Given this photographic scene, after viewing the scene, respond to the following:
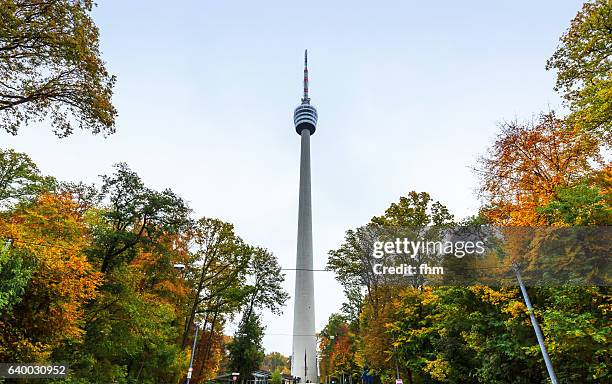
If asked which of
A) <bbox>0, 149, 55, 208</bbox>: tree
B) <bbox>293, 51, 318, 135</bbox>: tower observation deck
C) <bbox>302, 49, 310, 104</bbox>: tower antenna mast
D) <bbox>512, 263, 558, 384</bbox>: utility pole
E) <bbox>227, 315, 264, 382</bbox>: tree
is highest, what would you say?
<bbox>302, 49, 310, 104</bbox>: tower antenna mast

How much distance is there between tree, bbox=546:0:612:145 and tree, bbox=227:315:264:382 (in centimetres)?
3608

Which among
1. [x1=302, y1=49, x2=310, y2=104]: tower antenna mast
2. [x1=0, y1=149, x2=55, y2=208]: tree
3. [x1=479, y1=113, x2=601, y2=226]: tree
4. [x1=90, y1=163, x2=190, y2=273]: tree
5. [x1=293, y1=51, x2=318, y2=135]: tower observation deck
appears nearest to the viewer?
[x1=479, y1=113, x2=601, y2=226]: tree

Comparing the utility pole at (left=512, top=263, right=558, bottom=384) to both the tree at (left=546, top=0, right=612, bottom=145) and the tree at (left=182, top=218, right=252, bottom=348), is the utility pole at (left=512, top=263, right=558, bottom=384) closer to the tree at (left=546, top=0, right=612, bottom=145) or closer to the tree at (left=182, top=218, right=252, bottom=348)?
the tree at (left=546, top=0, right=612, bottom=145)

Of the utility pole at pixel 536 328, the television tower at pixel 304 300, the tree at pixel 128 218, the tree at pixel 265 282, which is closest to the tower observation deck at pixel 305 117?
the television tower at pixel 304 300

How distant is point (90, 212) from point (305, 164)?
54.0 metres

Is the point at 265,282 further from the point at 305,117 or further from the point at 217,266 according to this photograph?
the point at 305,117

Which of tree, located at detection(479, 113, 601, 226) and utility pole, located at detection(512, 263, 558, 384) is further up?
tree, located at detection(479, 113, 601, 226)

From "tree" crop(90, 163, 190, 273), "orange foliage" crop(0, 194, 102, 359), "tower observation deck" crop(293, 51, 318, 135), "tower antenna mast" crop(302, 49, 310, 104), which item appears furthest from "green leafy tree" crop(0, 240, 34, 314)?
"tower antenna mast" crop(302, 49, 310, 104)

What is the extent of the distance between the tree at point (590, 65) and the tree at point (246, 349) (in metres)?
36.1

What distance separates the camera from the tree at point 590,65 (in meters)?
11.8

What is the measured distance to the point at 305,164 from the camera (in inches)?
2997

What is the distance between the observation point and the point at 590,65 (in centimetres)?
1265

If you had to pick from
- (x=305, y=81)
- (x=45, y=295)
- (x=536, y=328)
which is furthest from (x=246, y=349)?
(x=305, y=81)

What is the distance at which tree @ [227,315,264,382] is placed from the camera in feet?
133
